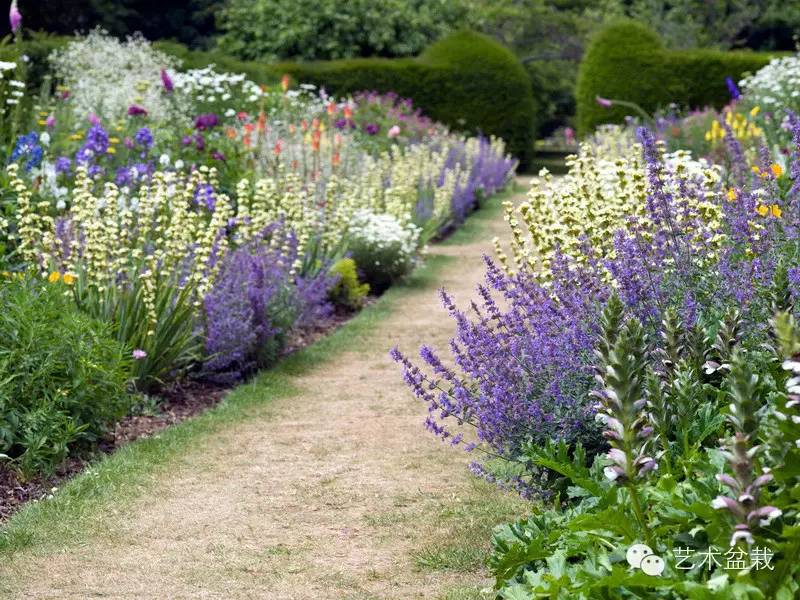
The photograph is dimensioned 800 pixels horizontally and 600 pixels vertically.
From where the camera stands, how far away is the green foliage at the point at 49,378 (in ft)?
16.6

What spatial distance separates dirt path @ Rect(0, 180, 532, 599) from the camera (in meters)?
3.97

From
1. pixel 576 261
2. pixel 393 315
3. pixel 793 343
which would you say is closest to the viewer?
pixel 793 343

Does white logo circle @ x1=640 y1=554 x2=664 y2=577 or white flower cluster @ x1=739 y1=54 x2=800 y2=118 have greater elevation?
white flower cluster @ x1=739 y1=54 x2=800 y2=118

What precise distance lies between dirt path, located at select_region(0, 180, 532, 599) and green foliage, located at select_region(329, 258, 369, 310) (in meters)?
2.80

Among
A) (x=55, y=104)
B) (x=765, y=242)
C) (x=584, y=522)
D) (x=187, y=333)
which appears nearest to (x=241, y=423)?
(x=187, y=333)

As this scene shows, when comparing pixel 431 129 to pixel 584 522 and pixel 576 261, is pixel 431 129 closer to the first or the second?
pixel 576 261

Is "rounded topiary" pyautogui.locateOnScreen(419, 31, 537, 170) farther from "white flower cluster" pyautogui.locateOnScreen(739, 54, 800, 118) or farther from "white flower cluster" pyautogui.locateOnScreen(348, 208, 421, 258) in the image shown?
"white flower cluster" pyautogui.locateOnScreen(348, 208, 421, 258)

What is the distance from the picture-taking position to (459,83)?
24.0m

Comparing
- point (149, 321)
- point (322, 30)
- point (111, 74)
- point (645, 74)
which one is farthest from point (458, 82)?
point (149, 321)

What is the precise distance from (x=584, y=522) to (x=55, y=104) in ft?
33.2

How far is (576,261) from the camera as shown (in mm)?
4961

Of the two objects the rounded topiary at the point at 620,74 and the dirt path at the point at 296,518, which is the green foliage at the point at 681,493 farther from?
the rounded topiary at the point at 620,74

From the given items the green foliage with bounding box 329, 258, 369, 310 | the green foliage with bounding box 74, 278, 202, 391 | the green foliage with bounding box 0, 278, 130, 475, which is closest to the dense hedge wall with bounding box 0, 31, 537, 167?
the green foliage with bounding box 329, 258, 369, 310

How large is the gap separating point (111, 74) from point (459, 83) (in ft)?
29.2
